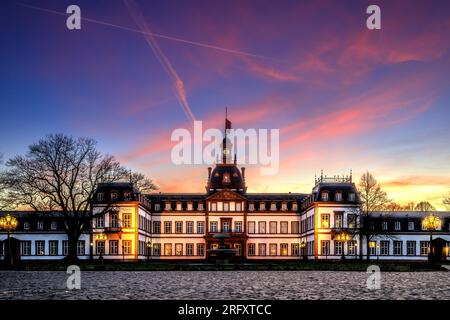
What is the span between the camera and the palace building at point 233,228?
80062mm

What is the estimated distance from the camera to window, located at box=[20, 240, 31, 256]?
86438mm

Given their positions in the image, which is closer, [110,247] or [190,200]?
[110,247]

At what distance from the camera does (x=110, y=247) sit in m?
80.9

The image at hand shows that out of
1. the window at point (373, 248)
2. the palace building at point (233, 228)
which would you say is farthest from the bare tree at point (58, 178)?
the window at point (373, 248)

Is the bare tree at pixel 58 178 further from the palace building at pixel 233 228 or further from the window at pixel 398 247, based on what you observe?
the window at pixel 398 247

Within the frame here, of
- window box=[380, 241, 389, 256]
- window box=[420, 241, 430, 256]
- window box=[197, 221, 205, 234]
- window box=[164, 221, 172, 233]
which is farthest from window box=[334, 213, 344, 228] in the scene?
window box=[164, 221, 172, 233]

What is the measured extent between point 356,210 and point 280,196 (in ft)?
57.7

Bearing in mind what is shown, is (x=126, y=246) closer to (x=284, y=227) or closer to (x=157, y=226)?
(x=157, y=226)

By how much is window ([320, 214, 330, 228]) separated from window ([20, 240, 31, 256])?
41199mm

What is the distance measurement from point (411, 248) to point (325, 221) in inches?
562

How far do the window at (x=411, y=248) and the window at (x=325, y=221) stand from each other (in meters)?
13.3

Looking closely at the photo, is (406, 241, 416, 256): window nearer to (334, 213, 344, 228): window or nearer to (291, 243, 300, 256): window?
(334, 213, 344, 228): window
